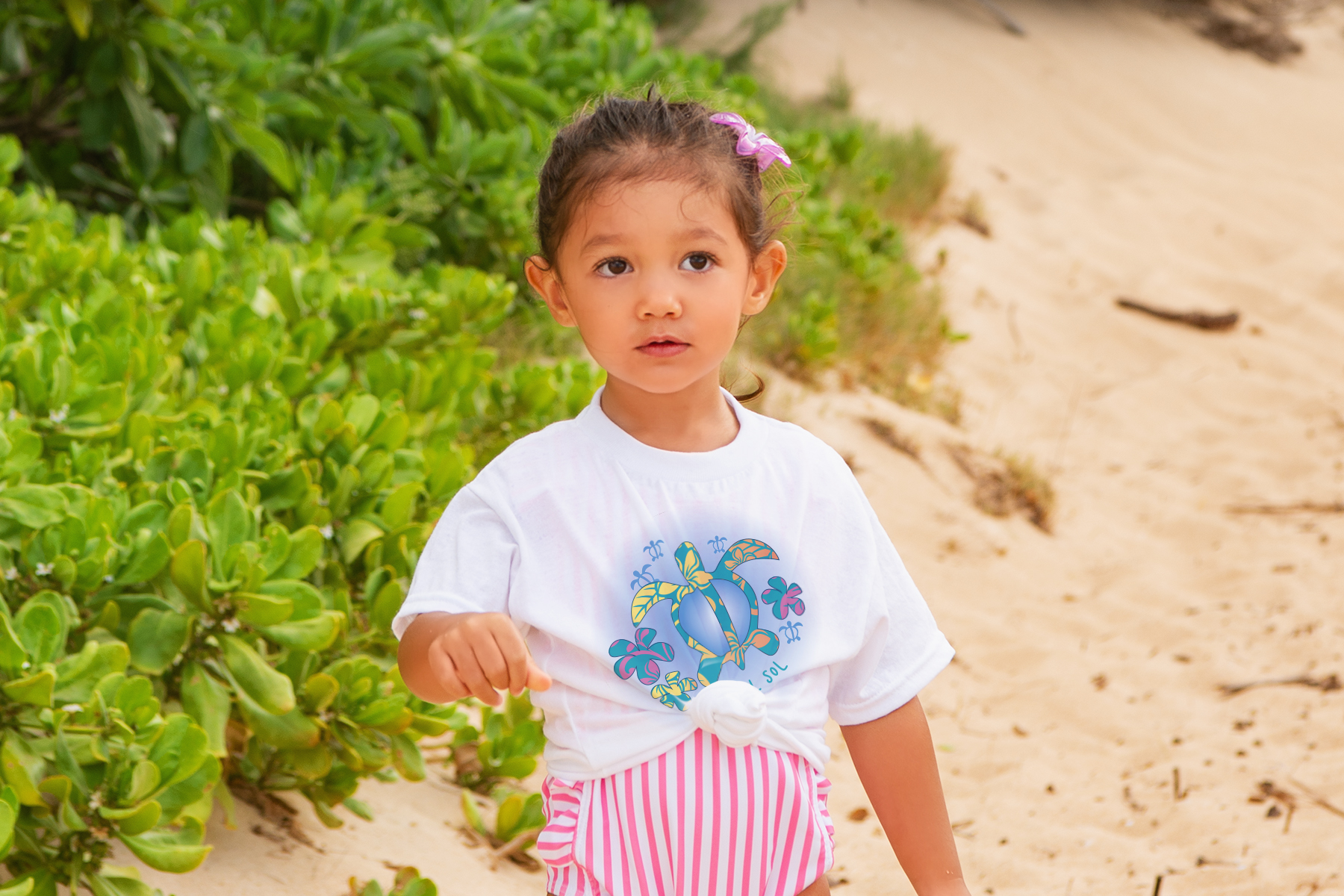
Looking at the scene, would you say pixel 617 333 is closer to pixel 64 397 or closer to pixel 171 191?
pixel 64 397

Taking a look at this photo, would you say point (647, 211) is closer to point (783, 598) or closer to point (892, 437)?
point (783, 598)

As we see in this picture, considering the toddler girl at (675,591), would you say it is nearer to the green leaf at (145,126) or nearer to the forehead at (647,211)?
the forehead at (647,211)

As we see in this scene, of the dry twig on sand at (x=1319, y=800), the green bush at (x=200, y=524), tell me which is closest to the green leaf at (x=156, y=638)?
the green bush at (x=200, y=524)

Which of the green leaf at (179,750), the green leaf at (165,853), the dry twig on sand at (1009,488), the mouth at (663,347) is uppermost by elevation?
the mouth at (663,347)

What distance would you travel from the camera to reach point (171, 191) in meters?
3.74

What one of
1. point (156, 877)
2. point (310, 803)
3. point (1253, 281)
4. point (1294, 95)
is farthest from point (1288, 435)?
point (1294, 95)

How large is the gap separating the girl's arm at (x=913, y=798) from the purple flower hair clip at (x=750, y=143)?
66cm

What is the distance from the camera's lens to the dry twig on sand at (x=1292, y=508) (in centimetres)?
428

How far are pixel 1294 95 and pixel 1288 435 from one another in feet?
19.0

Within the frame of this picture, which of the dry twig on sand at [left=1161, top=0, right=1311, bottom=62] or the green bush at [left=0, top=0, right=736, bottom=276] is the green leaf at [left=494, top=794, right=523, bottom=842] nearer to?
the green bush at [left=0, top=0, right=736, bottom=276]

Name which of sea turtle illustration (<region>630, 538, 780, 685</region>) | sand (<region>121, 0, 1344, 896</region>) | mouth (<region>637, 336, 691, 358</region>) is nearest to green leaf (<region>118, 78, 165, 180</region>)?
sand (<region>121, 0, 1344, 896</region>)

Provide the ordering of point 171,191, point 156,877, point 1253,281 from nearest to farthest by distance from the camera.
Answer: point 156,877
point 171,191
point 1253,281

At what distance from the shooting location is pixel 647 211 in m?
1.38

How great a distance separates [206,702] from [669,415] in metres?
0.87
